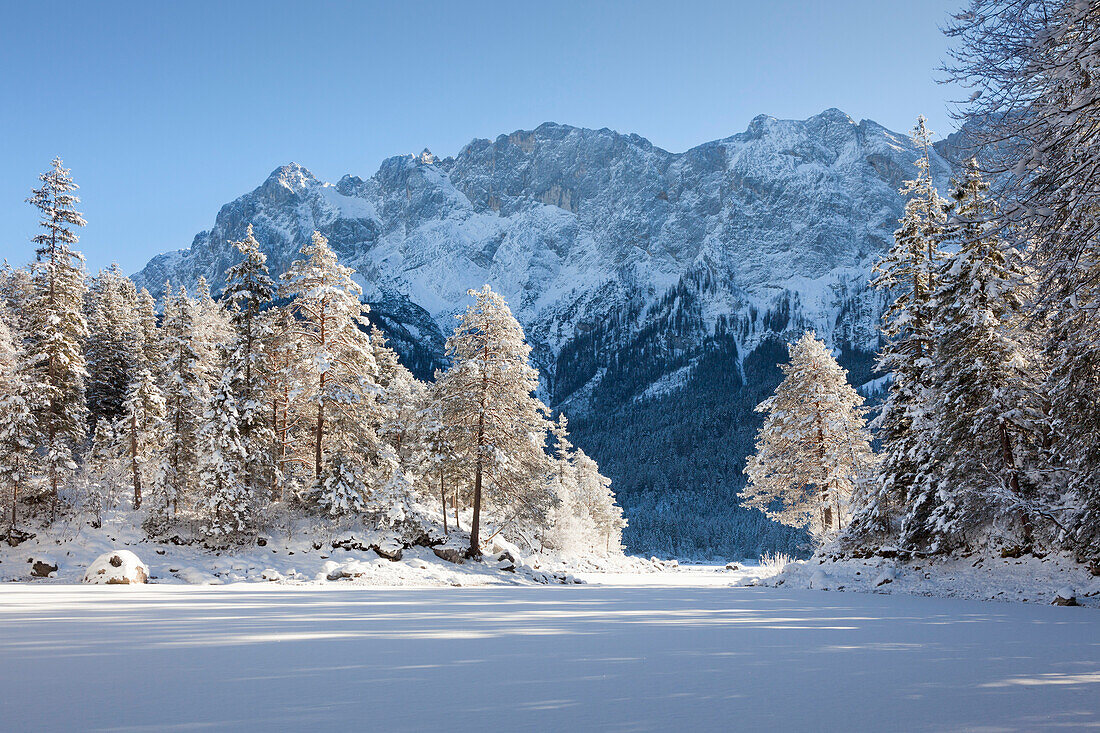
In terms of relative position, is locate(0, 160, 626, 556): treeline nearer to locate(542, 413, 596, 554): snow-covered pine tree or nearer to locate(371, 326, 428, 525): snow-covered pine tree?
locate(371, 326, 428, 525): snow-covered pine tree

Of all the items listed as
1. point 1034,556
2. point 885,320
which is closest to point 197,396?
point 885,320

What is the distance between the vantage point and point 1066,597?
11727 millimetres

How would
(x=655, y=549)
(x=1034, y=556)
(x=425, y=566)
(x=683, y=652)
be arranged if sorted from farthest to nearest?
(x=655, y=549), (x=425, y=566), (x=1034, y=556), (x=683, y=652)

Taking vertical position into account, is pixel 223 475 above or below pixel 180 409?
below

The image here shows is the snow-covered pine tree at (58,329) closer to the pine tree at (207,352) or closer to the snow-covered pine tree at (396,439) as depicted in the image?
A: the pine tree at (207,352)

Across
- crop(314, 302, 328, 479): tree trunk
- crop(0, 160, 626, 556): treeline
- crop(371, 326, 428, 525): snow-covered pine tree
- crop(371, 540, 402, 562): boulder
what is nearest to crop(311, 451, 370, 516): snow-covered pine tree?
crop(0, 160, 626, 556): treeline

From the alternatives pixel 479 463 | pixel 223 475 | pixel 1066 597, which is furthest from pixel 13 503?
pixel 1066 597

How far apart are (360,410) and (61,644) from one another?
21.8 meters

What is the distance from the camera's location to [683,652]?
5.72 m

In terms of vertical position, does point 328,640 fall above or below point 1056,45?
below

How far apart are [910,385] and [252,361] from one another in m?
26.6

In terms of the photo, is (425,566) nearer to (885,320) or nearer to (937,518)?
(937,518)

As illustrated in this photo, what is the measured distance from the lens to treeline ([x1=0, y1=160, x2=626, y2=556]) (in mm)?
25406

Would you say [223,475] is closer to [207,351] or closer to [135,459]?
[135,459]
